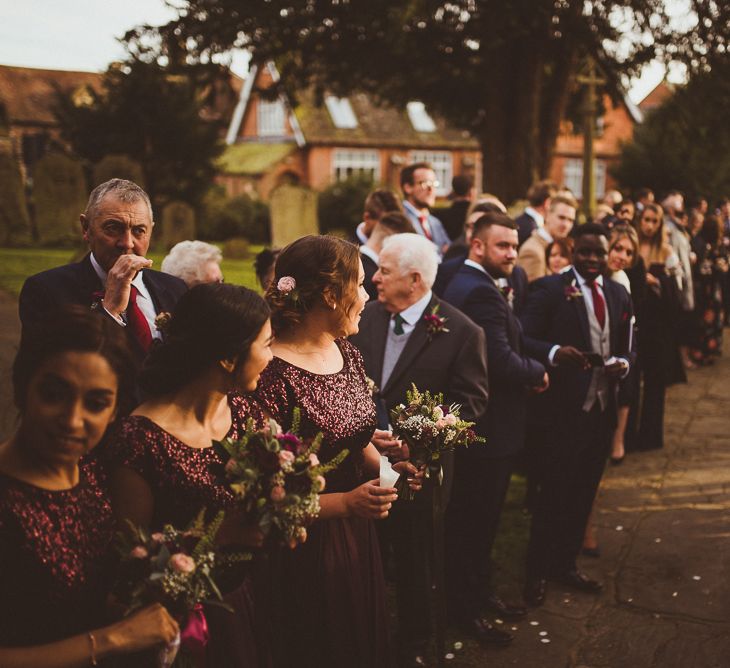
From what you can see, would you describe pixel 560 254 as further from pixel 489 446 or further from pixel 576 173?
pixel 576 173

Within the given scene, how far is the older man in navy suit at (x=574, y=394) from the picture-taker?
5430 mm

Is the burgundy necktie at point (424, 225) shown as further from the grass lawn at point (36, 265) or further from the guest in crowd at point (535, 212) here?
the grass lawn at point (36, 265)

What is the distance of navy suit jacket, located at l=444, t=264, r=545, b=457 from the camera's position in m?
5.04

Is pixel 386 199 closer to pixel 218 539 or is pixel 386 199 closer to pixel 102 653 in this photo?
pixel 218 539

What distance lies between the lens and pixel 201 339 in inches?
108

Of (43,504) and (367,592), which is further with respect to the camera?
(367,592)

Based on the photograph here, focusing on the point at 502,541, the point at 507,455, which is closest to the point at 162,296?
the point at 507,455

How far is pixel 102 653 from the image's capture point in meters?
2.19

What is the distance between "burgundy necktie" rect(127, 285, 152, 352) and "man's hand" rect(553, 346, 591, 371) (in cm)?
277

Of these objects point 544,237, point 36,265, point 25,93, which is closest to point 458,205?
point 544,237

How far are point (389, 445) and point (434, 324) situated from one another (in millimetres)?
948

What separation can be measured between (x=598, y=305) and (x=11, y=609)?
173 inches

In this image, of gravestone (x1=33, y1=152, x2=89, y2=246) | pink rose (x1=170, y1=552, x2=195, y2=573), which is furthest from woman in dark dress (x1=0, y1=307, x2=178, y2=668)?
gravestone (x1=33, y1=152, x2=89, y2=246)

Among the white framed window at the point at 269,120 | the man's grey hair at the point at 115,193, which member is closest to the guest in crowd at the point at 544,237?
the man's grey hair at the point at 115,193
